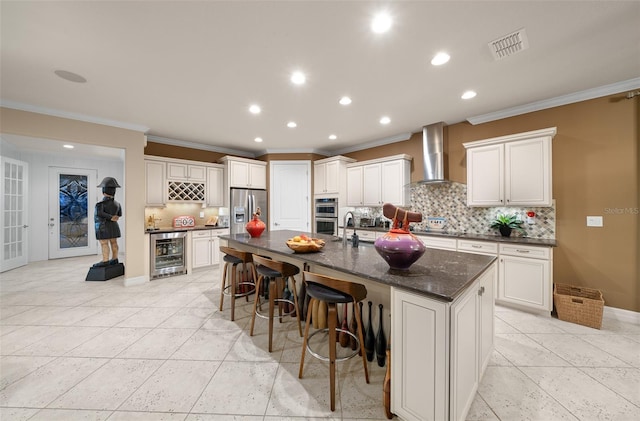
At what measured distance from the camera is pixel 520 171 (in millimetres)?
3107

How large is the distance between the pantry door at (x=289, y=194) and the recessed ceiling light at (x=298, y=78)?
306 centimetres

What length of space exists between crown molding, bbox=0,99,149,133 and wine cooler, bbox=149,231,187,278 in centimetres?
187

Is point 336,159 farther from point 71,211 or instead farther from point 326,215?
point 71,211

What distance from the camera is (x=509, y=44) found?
6.56ft

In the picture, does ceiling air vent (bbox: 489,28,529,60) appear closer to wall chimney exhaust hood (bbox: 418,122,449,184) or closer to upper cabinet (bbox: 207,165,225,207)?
wall chimney exhaust hood (bbox: 418,122,449,184)

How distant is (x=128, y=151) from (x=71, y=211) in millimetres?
3965

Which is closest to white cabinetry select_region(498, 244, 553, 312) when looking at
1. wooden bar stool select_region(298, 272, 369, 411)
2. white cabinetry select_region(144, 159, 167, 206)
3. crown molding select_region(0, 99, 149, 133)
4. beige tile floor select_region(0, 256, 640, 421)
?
beige tile floor select_region(0, 256, 640, 421)

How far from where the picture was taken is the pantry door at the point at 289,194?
5.72 m

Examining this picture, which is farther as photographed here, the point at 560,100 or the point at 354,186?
the point at 354,186

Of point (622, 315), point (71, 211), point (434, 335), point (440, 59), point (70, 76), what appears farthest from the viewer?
point (71, 211)

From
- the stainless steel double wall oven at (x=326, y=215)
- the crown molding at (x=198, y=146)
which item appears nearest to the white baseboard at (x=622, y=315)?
the stainless steel double wall oven at (x=326, y=215)

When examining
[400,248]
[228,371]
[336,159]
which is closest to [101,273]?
[228,371]

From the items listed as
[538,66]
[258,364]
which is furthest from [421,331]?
[538,66]

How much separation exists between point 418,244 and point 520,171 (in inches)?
103
